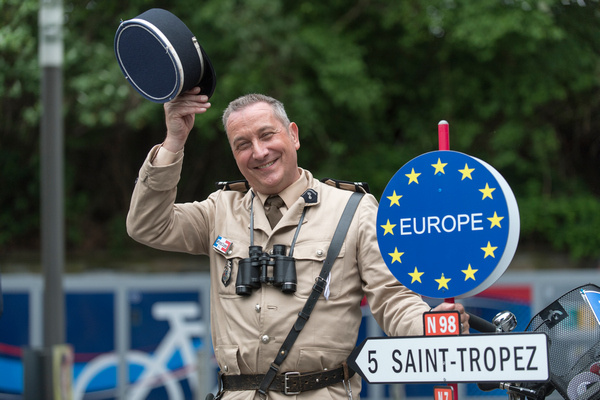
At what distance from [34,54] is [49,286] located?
120 inches

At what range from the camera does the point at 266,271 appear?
2.81 meters

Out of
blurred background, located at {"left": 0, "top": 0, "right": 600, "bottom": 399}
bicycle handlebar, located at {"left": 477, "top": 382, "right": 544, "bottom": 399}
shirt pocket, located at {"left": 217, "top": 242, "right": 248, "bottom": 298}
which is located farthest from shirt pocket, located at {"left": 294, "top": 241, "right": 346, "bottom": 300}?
blurred background, located at {"left": 0, "top": 0, "right": 600, "bottom": 399}

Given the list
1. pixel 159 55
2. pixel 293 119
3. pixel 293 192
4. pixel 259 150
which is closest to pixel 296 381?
pixel 293 192

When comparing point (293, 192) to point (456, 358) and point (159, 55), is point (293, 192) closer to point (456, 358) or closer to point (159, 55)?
point (159, 55)

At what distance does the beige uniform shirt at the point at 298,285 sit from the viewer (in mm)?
2744

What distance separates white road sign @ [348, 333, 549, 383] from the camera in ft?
7.19

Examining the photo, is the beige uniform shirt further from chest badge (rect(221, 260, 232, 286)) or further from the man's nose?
the man's nose

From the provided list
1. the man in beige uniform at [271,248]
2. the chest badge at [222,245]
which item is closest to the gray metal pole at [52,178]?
the man in beige uniform at [271,248]

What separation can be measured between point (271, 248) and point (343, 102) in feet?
25.8

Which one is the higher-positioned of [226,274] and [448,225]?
[448,225]

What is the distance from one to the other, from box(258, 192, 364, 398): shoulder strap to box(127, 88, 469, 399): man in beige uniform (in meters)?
0.02

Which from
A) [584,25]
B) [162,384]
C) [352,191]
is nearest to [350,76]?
[162,384]

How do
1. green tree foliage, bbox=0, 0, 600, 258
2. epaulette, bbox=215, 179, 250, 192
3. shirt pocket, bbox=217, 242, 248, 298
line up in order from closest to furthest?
shirt pocket, bbox=217, 242, 248, 298 < epaulette, bbox=215, 179, 250, 192 < green tree foliage, bbox=0, 0, 600, 258

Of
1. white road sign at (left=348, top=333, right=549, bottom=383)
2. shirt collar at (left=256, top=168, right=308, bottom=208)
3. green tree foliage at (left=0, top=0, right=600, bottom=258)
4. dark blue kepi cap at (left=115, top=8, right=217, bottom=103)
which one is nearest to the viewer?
white road sign at (left=348, top=333, right=549, bottom=383)
